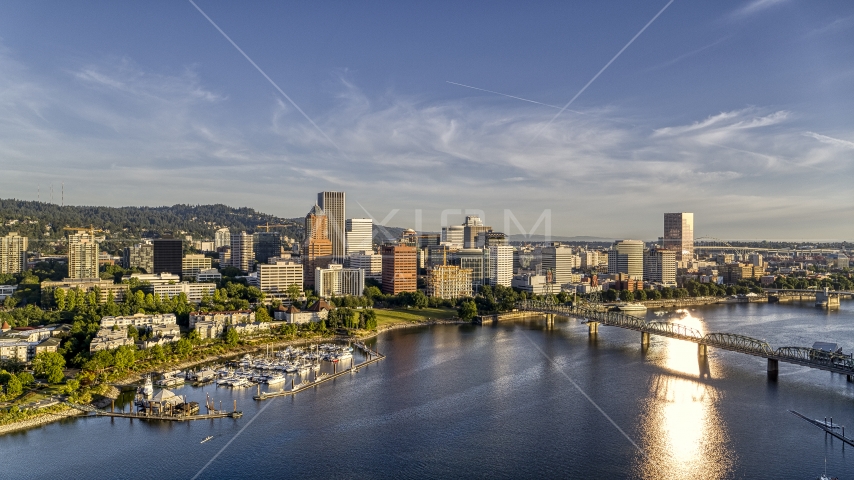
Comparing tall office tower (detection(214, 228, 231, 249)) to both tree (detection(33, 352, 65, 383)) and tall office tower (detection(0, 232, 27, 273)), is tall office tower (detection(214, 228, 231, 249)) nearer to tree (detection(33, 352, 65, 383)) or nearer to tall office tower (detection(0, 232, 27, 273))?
tall office tower (detection(0, 232, 27, 273))

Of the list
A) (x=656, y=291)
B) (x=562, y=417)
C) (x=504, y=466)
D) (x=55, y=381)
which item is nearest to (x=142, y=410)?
(x=55, y=381)

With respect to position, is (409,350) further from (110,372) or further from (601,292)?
(601,292)

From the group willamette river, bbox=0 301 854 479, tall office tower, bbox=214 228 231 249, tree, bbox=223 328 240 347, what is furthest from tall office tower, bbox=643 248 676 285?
tall office tower, bbox=214 228 231 249

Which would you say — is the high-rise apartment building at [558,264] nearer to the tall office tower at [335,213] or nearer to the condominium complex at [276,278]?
the tall office tower at [335,213]

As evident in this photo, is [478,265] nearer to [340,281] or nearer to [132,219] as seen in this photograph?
[340,281]

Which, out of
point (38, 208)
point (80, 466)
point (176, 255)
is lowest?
point (80, 466)
